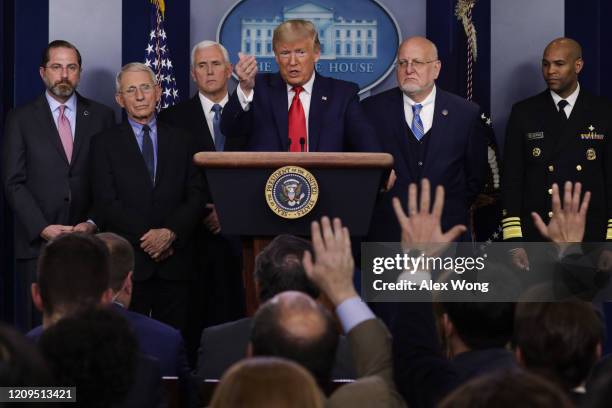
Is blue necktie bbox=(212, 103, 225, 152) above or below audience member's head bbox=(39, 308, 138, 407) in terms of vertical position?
above

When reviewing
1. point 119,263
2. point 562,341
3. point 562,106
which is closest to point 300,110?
point 119,263

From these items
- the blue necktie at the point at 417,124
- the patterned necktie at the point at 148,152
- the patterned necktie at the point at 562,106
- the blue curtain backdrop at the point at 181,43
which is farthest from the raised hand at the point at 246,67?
the patterned necktie at the point at 562,106

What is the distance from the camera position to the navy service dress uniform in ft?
18.9

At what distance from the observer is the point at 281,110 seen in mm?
4473

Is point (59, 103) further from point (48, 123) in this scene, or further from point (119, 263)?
point (119, 263)

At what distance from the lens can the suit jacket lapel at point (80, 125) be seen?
5.65 metres

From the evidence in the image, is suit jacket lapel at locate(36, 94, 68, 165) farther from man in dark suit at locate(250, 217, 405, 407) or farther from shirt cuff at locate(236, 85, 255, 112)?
man in dark suit at locate(250, 217, 405, 407)

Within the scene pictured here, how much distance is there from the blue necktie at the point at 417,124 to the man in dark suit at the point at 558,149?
0.82 metres

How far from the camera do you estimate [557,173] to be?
5.83 m

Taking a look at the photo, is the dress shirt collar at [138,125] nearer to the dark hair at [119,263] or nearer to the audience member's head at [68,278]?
the dark hair at [119,263]

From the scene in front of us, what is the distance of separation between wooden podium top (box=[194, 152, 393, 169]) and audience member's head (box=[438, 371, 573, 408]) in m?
2.24

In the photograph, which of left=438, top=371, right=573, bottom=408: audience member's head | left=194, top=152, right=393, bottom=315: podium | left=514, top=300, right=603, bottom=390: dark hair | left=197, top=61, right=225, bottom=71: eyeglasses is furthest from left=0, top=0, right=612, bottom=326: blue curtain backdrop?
left=438, top=371, right=573, bottom=408: audience member's head

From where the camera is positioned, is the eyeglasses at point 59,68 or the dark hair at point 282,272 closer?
the dark hair at point 282,272

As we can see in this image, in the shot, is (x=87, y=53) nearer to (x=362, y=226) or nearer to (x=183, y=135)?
(x=183, y=135)
